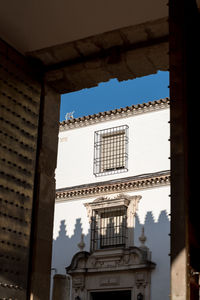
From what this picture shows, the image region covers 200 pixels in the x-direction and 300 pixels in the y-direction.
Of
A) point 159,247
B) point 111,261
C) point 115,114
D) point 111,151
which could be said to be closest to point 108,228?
point 111,261

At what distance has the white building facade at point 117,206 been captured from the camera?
15.7m

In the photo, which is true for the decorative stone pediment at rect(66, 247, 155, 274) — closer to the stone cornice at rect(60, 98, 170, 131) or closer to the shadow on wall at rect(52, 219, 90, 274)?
the shadow on wall at rect(52, 219, 90, 274)

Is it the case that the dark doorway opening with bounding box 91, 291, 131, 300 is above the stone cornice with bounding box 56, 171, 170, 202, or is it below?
below

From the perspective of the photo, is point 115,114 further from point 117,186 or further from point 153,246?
point 153,246

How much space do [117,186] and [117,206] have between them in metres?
0.58

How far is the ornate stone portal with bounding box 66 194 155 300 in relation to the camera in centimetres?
1551

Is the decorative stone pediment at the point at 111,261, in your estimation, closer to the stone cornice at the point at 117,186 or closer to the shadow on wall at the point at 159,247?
the shadow on wall at the point at 159,247

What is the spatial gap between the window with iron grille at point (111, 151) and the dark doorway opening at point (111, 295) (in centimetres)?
352

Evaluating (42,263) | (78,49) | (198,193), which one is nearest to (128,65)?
(78,49)

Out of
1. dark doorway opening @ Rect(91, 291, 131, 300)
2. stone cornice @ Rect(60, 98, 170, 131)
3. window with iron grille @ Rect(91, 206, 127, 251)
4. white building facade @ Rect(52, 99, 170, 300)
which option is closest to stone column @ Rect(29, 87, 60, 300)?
white building facade @ Rect(52, 99, 170, 300)

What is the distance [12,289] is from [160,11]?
9.69 feet

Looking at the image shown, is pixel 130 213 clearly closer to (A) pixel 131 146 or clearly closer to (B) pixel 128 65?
(A) pixel 131 146

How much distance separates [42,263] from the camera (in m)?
5.74

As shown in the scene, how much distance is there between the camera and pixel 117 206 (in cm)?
1655
